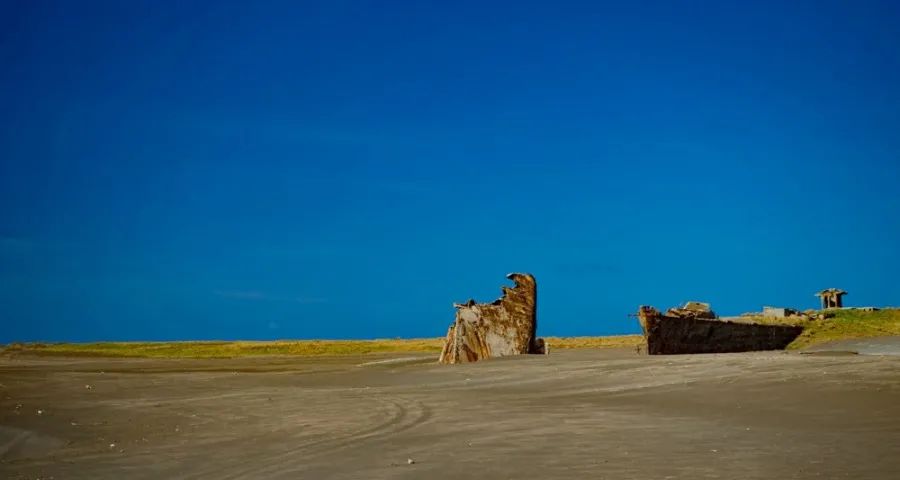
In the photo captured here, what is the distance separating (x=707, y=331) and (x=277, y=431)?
13076 millimetres

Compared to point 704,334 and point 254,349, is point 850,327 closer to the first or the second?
point 704,334

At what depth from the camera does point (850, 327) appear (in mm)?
18688

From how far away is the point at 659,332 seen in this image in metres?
18.4

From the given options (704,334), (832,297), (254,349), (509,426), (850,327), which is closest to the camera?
(509,426)

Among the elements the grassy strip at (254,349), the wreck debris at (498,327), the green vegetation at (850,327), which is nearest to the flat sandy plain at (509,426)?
the wreck debris at (498,327)

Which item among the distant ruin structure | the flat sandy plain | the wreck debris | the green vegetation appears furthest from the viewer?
the distant ruin structure

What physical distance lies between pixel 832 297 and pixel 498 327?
17498mm

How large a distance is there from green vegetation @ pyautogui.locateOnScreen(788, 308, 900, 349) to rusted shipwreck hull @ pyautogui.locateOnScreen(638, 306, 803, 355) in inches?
13.6

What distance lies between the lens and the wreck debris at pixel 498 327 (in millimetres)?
19312

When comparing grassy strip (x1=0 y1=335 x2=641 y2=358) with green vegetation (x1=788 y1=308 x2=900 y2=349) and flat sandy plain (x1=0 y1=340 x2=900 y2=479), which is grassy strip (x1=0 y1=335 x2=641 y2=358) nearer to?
green vegetation (x1=788 y1=308 x2=900 y2=349)

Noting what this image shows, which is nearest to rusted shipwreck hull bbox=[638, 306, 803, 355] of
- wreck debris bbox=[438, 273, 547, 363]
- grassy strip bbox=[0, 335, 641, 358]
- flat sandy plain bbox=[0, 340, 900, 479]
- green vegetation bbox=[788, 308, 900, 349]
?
green vegetation bbox=[788, 308, 900, 349]

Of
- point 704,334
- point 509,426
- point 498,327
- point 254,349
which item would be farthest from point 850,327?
point 254,349

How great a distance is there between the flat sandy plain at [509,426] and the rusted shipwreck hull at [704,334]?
4956mm

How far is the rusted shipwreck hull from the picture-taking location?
18.4 m
